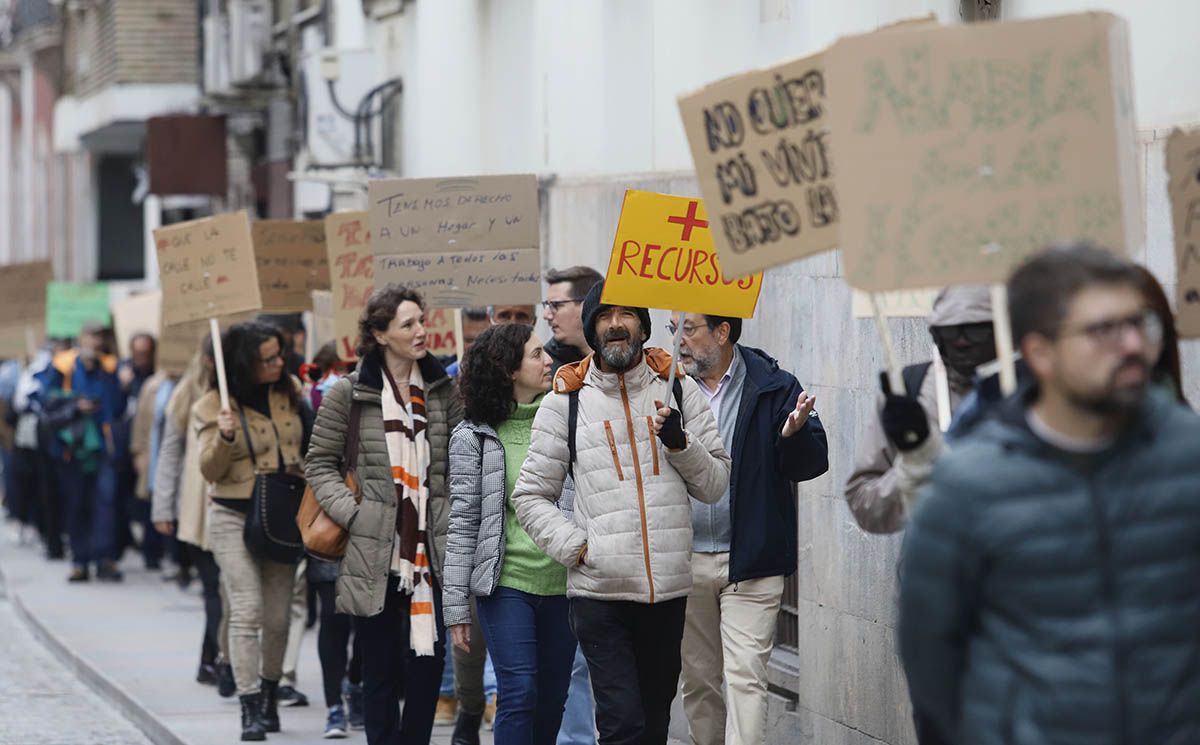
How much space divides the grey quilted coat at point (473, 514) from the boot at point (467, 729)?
140 cm

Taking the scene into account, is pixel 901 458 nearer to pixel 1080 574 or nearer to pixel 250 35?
pixel 1080 574

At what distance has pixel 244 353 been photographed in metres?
9.98

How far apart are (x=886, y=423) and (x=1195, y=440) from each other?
4.10 feet

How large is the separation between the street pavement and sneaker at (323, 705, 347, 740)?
67 millimetres

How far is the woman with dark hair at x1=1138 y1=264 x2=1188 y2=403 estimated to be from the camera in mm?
4633

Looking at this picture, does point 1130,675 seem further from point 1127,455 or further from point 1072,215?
point 1072,215

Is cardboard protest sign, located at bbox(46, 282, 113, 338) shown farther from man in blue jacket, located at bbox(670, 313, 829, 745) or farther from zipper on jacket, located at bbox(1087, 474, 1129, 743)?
zipper on jacket, located at bbox(1087, 474, 1129, 743)

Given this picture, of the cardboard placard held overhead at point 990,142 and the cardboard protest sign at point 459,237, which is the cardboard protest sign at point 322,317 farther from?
the cardboard placard held overhead at point 990,142

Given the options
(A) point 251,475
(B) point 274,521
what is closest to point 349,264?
(A) point 251,475

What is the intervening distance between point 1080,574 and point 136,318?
1598 centimetres

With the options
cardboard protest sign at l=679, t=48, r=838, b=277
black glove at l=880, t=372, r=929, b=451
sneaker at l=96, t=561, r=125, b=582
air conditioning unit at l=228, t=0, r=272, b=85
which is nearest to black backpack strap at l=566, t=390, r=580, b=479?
cardboard protest sign at l=679, t=48, r=838, b=277

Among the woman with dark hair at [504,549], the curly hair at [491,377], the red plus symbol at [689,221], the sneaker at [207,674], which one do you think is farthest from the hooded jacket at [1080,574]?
the sneaker at [207,674]

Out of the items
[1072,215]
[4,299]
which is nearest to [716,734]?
[1072,215]

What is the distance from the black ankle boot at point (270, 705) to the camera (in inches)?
395
